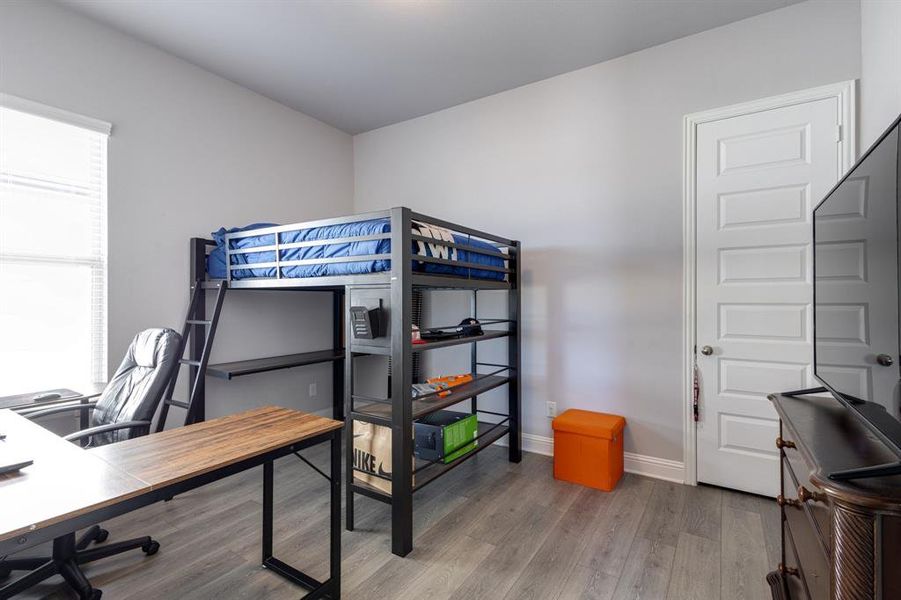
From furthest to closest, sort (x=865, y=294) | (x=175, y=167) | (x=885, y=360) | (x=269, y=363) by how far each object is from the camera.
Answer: (x=269, y=363), (x=175, y=167), (x=865, y=294), (x=885, y=360)

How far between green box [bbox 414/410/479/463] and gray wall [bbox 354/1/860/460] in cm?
81

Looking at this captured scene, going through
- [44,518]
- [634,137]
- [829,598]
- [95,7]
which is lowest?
[829,598]

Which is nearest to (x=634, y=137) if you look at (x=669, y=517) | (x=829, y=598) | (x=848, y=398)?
(x=848, y=398)

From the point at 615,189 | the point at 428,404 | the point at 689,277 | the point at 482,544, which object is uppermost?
the point at 615,189

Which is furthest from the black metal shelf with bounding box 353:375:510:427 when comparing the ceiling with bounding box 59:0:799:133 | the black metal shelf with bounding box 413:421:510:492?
the ceiling with bounding box 59:0:799:133

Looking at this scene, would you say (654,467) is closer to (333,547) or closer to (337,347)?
(333,547)

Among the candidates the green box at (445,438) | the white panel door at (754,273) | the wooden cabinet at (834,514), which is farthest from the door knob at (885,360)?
the green box at (445,438)

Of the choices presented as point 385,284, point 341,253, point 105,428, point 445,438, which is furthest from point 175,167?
point 445,438

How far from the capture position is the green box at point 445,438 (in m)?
2.48

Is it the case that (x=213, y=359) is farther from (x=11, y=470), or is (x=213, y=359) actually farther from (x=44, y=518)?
(x=44, y=518)

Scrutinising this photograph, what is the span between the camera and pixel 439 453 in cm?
248

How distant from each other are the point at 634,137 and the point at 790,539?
96.9 inches

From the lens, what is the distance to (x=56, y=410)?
210 centimetres

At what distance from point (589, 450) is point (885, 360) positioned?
72.5 inches
